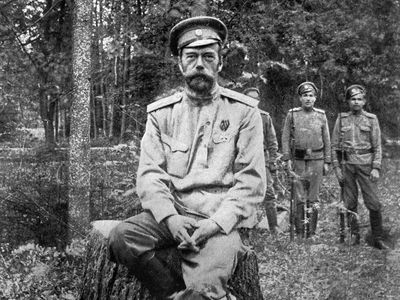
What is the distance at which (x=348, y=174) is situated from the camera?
754 centimetres

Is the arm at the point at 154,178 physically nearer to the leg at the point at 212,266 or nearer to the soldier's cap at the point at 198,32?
the leg at the point at 212,266

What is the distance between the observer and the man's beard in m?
3.59

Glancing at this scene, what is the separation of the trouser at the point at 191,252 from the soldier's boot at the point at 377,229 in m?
4.58

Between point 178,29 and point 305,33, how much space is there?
8782mm

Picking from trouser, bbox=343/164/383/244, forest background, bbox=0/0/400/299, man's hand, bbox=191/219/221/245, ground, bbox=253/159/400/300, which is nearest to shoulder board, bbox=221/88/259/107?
man's hand, bbox=191/219/221/245

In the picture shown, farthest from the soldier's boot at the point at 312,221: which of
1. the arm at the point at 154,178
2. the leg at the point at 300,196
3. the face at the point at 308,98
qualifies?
the arm at the point at 154,178

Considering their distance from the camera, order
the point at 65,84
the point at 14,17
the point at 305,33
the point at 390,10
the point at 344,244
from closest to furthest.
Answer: the point at 344,244 < the point at 14,17 < the point at 65,84 < the point at 305,33 < the point at 390,10

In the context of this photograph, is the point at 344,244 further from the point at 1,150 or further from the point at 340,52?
the point at 340,52

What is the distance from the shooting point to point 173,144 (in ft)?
12.1

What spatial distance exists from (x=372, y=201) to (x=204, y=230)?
188 inches

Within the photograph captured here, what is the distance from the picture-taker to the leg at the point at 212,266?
10.0 ft

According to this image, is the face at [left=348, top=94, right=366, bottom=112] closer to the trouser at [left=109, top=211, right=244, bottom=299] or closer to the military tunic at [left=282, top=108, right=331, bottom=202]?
the military tunic at [left=282, top=108, right=331, bottom=202]

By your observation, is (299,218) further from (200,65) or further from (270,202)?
(200,65)

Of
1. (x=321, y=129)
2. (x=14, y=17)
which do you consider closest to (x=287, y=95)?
(x=321, y=129)
